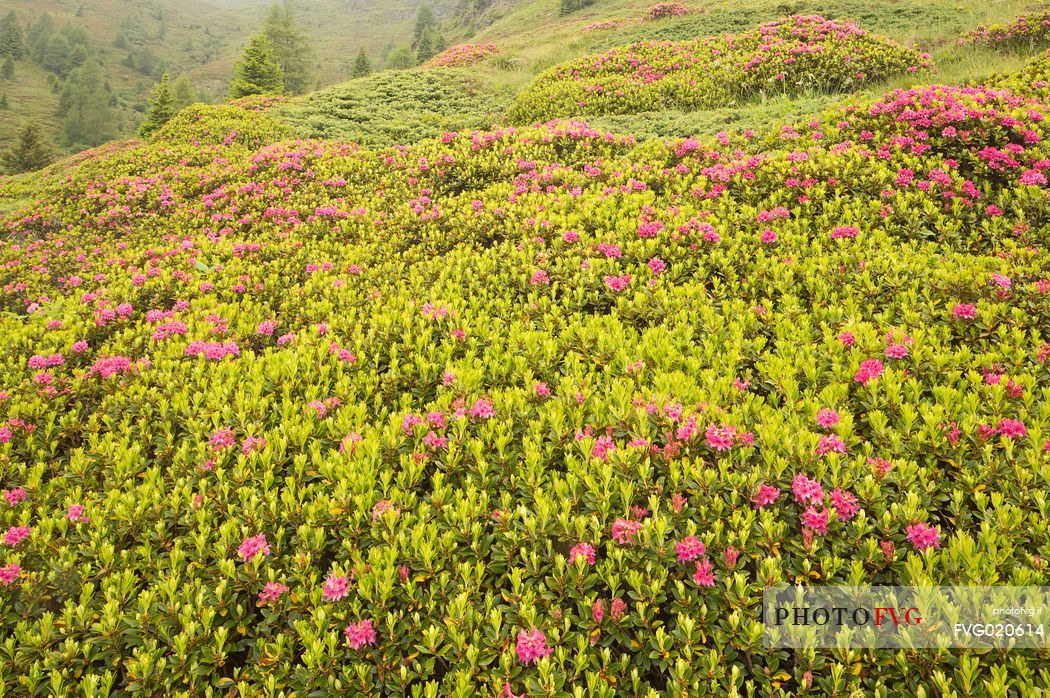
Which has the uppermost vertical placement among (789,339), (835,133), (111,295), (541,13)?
(541,13)

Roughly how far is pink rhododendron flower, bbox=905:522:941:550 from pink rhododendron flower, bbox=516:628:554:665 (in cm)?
230

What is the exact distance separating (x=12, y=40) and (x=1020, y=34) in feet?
576

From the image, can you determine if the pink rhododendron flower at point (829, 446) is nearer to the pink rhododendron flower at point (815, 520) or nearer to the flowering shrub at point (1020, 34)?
the pink rhododendron flower at point (815, 520)

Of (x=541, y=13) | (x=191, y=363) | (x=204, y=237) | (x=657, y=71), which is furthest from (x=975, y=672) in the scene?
(x=541, y=13)

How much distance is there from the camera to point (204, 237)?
8922mm

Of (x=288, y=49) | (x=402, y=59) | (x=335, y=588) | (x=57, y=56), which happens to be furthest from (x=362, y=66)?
(x=57, y=56)

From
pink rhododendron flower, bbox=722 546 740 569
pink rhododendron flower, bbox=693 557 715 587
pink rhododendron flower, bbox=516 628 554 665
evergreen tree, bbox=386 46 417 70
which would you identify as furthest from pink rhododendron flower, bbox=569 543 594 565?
evergreen tree, bbox=386 46 417 70

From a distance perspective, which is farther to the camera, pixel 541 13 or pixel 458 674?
pixel 541 13

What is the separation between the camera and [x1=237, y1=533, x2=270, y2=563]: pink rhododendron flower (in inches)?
128

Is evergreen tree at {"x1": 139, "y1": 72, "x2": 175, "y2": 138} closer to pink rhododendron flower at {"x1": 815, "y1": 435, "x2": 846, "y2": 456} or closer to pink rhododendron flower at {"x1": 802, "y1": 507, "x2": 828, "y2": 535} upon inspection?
pink rhododendron flower at {"x1": 815, "y1": 435, "x2": 846, "y2": 456}

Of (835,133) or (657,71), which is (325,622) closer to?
(835,133)

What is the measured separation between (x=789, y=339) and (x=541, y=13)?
62.8 meters

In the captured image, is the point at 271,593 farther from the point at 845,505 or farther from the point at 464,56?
the point at 464,56

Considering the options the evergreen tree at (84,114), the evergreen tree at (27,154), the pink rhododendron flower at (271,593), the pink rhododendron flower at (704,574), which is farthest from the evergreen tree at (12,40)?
the pink rhododendron flower at (704,574)
